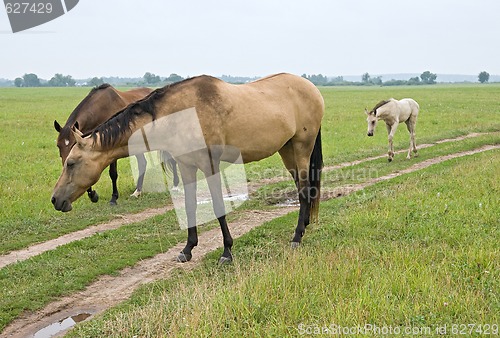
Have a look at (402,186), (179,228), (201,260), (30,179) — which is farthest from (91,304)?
(30,179)

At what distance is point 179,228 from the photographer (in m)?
8.04

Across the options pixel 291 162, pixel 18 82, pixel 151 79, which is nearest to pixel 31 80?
pixel 18 82

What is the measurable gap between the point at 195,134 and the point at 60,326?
2.62 m

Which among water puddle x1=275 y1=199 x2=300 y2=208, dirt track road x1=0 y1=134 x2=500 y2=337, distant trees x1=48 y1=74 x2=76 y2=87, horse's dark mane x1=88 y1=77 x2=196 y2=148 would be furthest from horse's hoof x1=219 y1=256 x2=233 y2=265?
distant trees x1=48 y1=74 x2=76 y2=87

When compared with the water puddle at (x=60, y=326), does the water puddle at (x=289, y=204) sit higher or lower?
lower

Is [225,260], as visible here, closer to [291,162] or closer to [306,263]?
[306,263]

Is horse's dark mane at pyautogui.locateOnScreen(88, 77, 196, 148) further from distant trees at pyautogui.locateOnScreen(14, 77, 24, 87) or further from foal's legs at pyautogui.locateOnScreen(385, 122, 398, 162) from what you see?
distant trees at pyautogui.locateOnScreen(14, 77, 24, 87)

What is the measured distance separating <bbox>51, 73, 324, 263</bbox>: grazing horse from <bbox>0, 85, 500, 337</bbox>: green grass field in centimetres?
86

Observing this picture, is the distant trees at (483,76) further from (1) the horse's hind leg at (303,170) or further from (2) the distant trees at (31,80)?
(1) the horse's hind leg at (303,170)

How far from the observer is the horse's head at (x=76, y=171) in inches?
227

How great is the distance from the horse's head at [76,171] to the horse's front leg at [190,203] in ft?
3.67

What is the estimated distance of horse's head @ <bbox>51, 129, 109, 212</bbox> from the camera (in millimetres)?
5770

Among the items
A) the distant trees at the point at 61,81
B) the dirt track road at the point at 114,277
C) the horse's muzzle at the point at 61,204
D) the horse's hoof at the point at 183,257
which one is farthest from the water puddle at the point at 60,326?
the distant trees at the point at 61,81

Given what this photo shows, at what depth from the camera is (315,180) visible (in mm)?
7594
